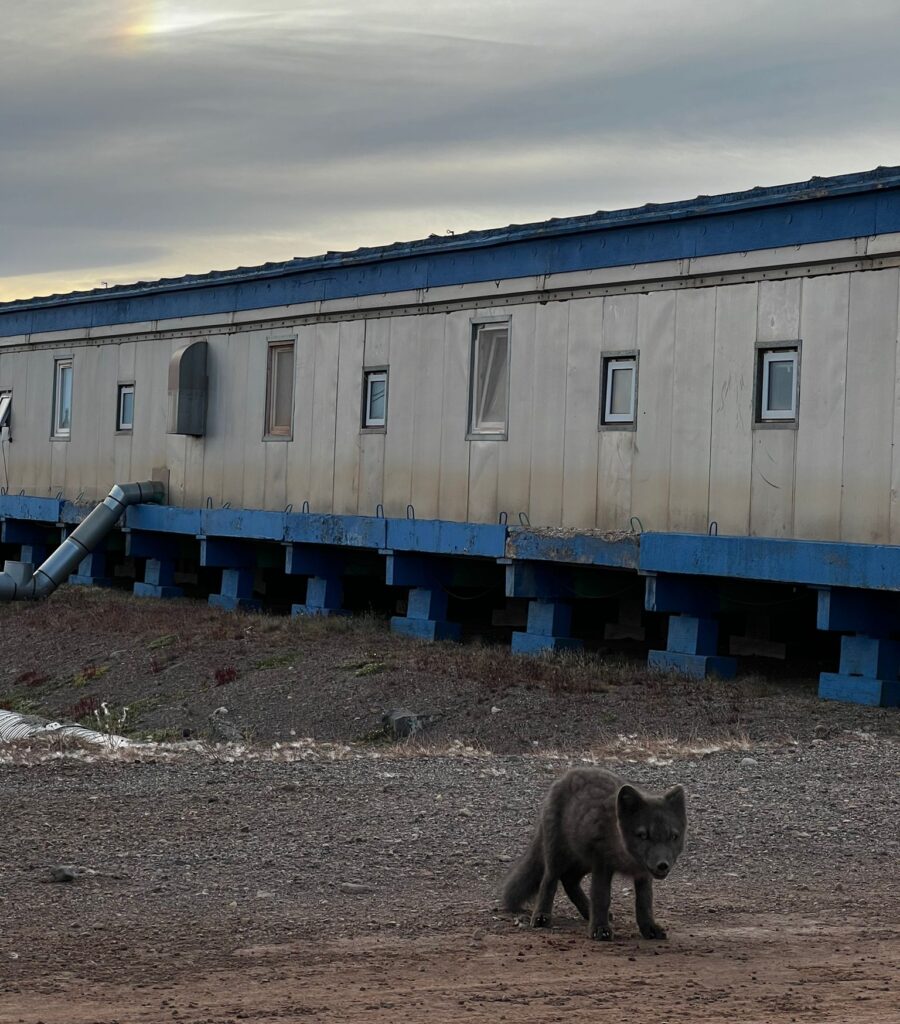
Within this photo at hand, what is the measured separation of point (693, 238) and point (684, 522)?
288 cm

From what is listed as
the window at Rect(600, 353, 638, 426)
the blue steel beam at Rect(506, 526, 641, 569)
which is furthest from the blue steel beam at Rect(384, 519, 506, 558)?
the window at Rect(600, 353, 638, 426)

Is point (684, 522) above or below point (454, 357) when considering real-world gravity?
below

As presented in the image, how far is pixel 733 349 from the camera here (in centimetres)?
1521

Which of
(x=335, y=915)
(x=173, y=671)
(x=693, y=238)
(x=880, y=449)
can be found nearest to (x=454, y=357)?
(x=693, y=238)

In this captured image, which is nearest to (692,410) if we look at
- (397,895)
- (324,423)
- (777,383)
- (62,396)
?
(777,383)

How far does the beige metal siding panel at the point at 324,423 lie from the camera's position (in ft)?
65.9

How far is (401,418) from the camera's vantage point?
19.0 metres

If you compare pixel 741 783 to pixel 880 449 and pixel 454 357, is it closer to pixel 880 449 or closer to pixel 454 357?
pixel 880 449

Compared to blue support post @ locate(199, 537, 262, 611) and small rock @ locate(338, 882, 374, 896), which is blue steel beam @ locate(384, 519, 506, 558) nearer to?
blue support post @ locate(199, 537, 262, 611)

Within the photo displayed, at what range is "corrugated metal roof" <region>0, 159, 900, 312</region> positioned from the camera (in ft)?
46.5

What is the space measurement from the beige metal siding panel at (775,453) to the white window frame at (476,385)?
3.59m

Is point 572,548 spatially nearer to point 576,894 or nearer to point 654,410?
point 654,410

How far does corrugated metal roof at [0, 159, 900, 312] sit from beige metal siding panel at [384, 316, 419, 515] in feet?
3.30

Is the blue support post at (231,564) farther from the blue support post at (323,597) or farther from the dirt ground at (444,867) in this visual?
the dirt ground at (444,867)
